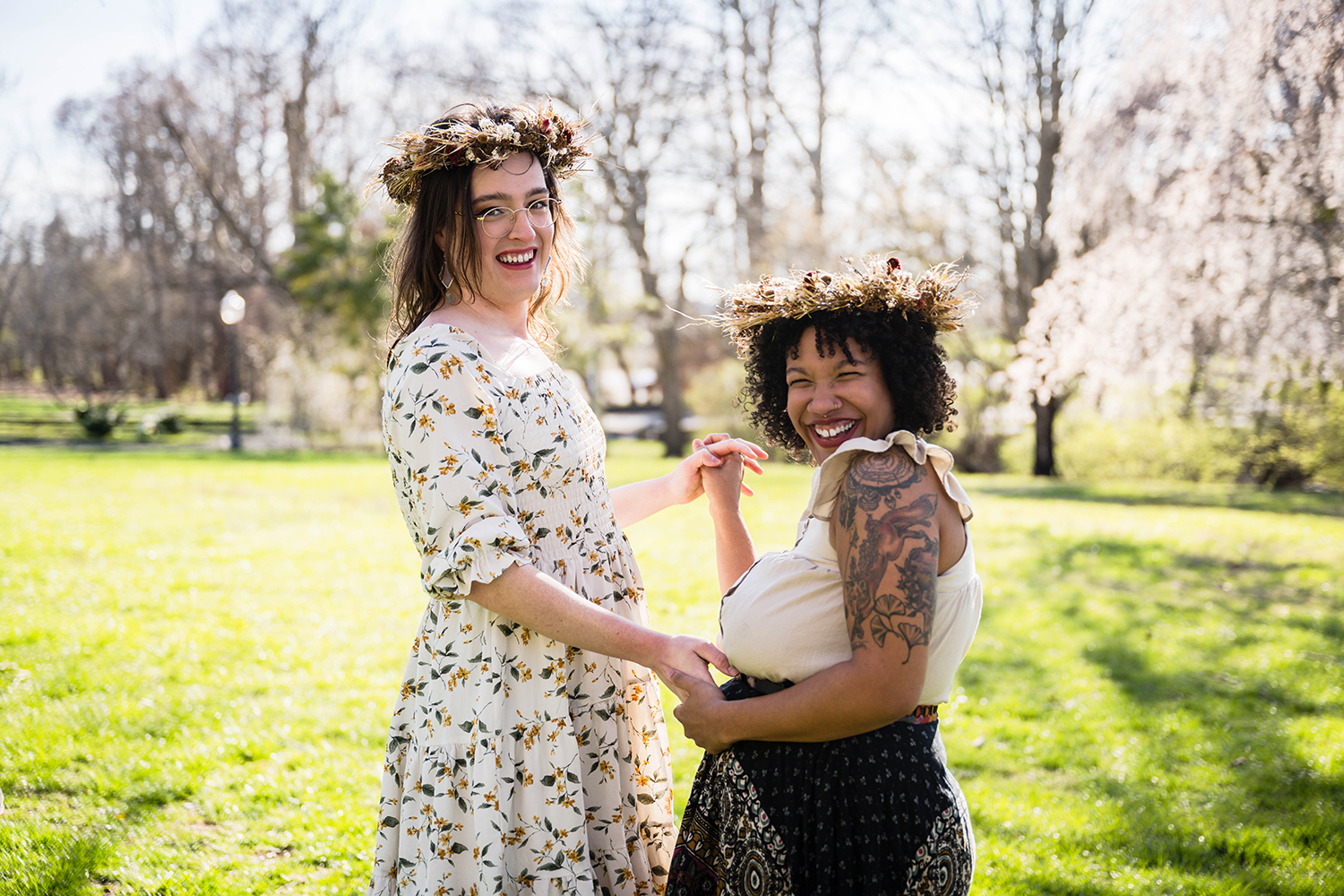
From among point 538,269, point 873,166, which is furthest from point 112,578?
point 873,166

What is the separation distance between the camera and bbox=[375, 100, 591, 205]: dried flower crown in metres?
1.97

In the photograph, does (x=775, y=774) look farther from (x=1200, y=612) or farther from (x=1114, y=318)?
(x=1114, y=318)

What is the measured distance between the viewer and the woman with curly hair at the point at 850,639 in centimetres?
155

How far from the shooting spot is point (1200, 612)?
709cm

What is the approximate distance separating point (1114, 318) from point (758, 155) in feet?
47.4

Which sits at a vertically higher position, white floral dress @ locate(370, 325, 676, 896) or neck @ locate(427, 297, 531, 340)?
neck @ locate(427, 297, 531, 340)

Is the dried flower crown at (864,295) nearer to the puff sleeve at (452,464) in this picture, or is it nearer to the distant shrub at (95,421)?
the puff sleeve at (452,464)

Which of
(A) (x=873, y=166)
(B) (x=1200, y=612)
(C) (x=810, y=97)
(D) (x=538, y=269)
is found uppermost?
(C) (x=810, y=97)

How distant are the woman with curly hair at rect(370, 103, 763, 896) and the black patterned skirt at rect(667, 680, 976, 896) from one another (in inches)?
10.7

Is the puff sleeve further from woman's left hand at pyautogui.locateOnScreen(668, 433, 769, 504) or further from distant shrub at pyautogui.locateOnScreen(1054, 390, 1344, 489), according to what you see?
distant shrub at pyautogui.locateOnScreen(1054, 390, 1344, 489)

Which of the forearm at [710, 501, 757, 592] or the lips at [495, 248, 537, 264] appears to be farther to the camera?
the forearm at [710, 501, 757, 592]

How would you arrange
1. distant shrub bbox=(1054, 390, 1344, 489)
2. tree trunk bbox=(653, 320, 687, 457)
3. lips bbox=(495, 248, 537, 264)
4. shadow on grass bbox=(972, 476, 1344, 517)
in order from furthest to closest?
tree trunk bbox=(653, 320, 687, 457) → distant shrub bbox=(1054, 390, 1344, 489) → shadow on grass bbox=(972, 476, 1344, 517) → lips bbox=(495, 248, 537, 264)

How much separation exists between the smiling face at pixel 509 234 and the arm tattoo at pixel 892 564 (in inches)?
39.9

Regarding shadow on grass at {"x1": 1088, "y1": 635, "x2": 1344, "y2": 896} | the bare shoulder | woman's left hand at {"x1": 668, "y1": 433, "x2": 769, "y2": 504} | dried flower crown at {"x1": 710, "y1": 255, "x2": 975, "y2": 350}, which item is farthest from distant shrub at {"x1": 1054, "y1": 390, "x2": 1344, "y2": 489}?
the bare shoulder
